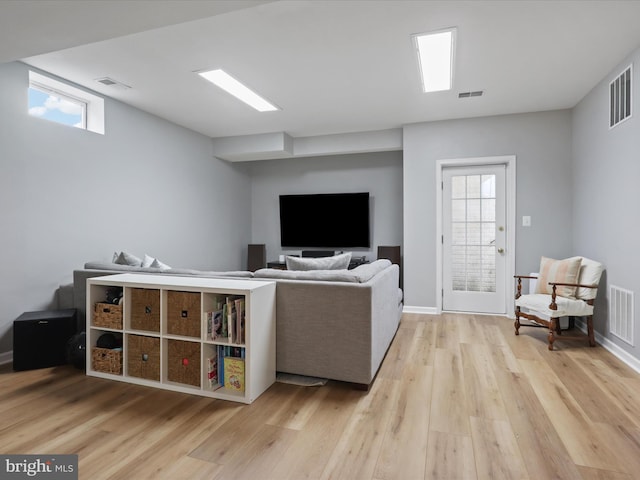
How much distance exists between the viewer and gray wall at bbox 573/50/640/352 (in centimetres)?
299

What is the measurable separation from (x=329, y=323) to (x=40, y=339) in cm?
234

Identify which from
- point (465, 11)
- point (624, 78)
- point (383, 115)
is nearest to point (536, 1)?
point (465, 11)

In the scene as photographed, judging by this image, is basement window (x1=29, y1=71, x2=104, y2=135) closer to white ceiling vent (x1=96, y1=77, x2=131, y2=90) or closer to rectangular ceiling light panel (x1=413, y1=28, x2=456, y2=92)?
white ceiling vent (x1=96, y1=77, x2=131, y2=90)

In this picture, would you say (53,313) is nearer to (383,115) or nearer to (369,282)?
(369,282)

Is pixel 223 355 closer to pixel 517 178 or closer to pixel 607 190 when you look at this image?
pixel 607 190

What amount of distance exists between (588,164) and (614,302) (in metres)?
1.51

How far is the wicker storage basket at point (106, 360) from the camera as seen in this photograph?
8.97ft

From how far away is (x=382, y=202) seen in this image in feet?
19.6

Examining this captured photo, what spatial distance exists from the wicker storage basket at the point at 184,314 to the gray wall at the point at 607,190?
340 cm

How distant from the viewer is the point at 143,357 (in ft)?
8.68

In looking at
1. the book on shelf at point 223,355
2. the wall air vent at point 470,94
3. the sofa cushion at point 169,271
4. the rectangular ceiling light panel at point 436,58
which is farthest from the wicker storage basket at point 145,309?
the wall air vent at point 470,94

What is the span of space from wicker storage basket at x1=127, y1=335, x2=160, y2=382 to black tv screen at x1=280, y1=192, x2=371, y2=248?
12.6ft

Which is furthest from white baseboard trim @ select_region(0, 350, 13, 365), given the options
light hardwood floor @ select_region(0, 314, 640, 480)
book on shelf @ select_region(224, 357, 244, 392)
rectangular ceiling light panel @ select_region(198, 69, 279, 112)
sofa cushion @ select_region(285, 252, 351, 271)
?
rectangular ceiling light panel @ select_region(198, 69, 279, 112)

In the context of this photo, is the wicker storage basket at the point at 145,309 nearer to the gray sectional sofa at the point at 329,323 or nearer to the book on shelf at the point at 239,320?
the book on shelf at the point at 239,320
